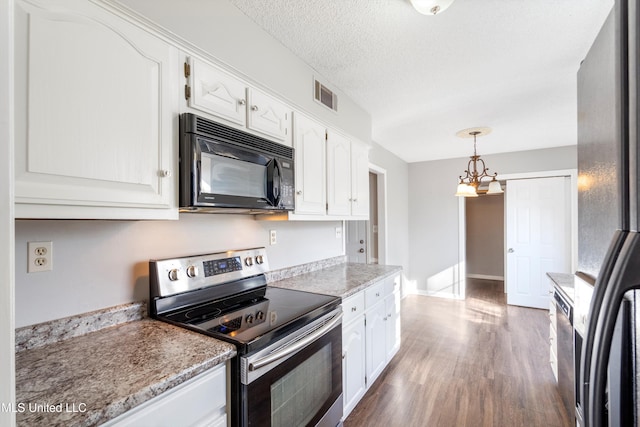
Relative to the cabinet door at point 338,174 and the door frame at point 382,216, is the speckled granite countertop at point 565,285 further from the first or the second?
the door frame at point 382,216

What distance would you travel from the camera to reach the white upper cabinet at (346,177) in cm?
232

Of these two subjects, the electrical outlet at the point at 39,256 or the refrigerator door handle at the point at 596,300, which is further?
the electrical outlet at the point at 39,256

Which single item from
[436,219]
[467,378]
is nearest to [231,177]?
[467,378]

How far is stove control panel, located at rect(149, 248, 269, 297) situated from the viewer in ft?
4.42

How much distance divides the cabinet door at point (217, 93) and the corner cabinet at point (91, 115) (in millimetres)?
95

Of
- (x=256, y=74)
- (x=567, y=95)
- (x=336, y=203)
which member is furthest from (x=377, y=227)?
(x=256, y=74)

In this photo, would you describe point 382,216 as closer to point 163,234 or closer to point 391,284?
point 391,284

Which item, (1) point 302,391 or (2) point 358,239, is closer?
(1) point 302,391

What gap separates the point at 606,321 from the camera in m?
0.52

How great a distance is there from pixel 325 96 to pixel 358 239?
2.32 metres

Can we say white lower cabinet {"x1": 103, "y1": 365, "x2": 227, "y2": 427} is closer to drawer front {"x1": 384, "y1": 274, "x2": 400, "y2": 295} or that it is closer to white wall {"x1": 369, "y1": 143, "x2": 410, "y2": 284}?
drawer front {"x1": 384, "y1": 274, "x2": 400, "y2": 295}

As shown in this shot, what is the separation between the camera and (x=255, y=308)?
1.49 metres

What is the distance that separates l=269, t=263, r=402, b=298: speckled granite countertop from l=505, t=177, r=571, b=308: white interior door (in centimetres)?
302

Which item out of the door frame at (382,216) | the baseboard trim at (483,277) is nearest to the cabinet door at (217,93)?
the door frame at (382,216)
